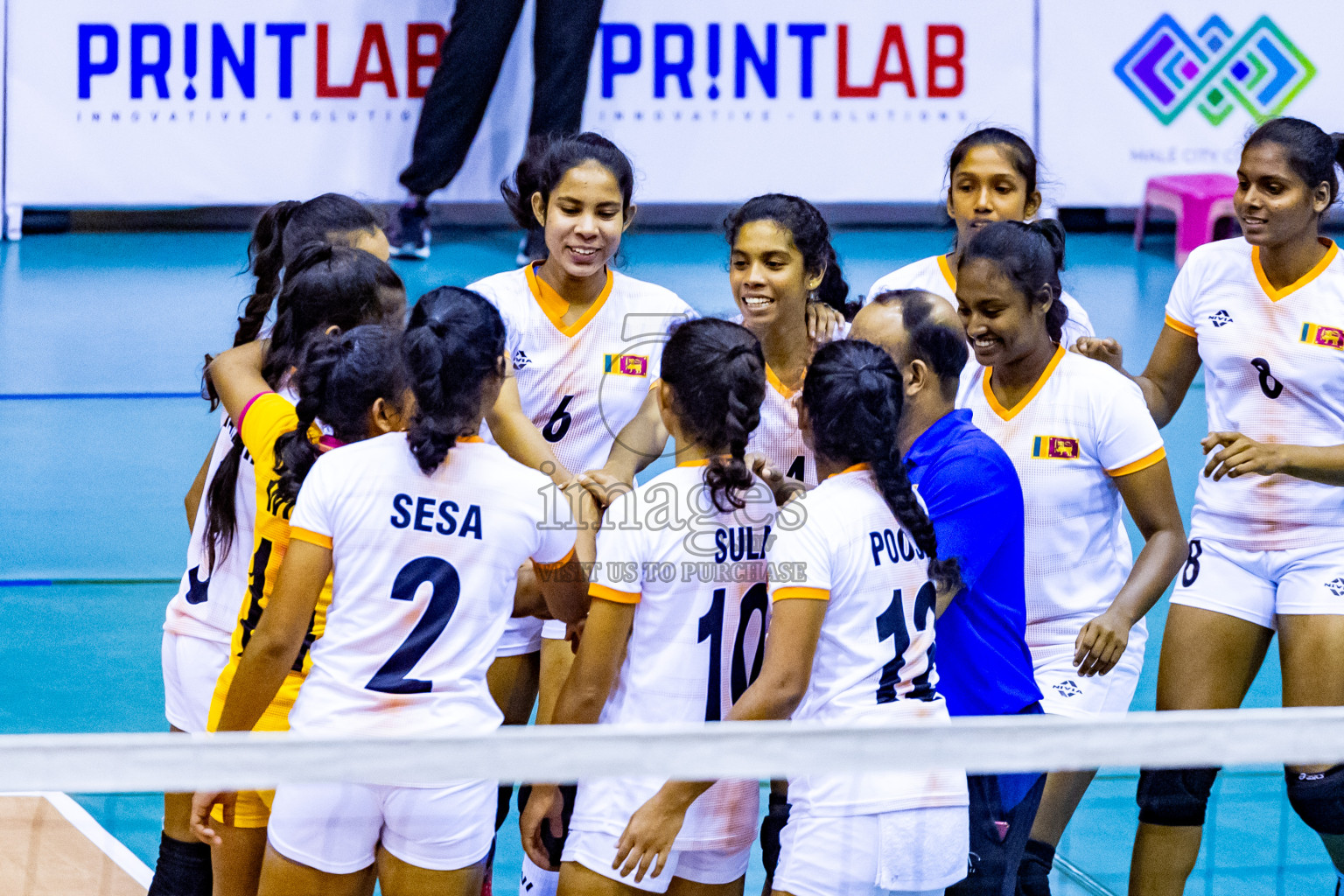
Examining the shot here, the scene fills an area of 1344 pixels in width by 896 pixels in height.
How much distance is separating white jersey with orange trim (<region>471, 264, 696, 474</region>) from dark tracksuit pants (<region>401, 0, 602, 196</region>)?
5.93 metres

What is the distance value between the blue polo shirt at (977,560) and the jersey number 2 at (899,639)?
0.66 ft

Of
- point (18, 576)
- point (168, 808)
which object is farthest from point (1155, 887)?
point (18, 576)

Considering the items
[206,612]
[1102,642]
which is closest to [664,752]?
[206,612]

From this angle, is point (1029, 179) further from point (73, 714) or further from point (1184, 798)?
point (73, 714)

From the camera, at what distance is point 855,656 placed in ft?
8.34

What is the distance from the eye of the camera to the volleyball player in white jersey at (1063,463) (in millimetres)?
3332

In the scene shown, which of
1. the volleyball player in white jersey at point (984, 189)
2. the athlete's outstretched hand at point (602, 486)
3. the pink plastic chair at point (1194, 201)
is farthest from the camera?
the pink plastic chair at point (1194, 201)

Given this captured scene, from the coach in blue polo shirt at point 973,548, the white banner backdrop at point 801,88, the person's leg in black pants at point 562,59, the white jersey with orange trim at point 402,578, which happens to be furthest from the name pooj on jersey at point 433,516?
the white banner backdrop at point 801,88

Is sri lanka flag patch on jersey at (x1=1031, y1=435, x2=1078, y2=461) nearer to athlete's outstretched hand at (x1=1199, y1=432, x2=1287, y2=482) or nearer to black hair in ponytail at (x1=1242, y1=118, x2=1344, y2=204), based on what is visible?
athlete's outstretched hand at (x1=1199, y1=432, x2=1287, y2=482)

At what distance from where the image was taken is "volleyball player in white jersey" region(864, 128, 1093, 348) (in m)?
3.93

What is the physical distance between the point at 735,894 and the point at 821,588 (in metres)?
0.61

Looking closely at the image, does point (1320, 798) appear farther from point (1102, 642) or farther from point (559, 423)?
point (559, 423)

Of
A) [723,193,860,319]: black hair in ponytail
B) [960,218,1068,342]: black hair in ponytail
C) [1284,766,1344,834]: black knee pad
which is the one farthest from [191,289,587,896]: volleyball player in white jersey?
[1284,766,1344,834]: black knee pad

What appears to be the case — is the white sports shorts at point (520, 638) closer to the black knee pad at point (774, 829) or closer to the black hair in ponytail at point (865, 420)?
the black knee pad at point (774, 829)
